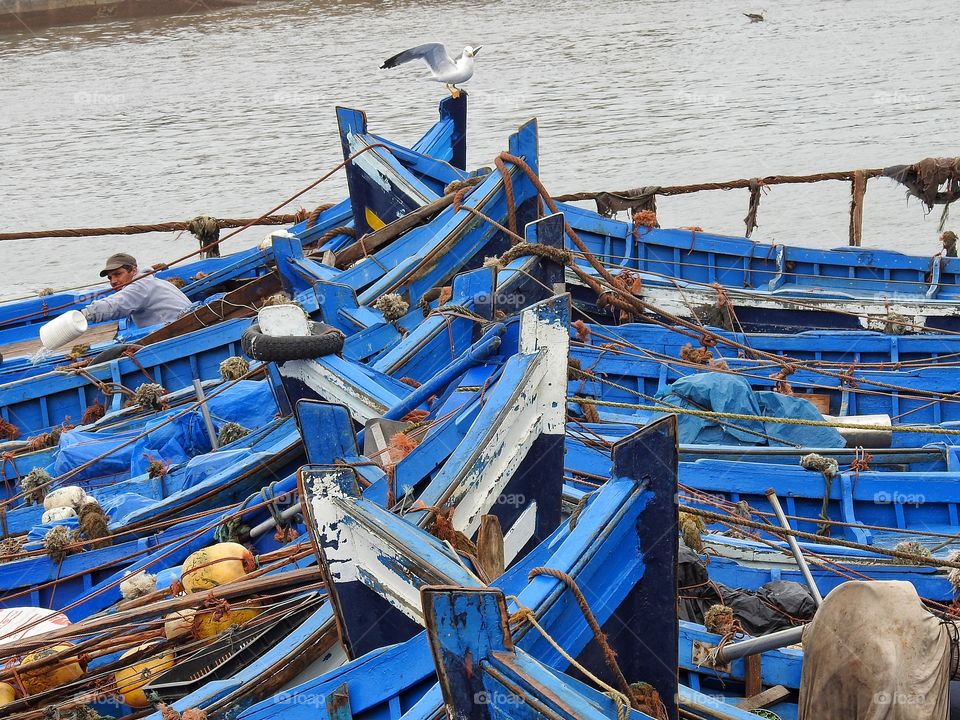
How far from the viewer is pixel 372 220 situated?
11977 mm

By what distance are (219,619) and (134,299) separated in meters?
6.23

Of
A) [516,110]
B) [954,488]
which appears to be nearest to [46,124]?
[516,110]

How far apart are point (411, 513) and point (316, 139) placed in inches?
974

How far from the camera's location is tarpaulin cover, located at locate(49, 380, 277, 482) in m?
8.88

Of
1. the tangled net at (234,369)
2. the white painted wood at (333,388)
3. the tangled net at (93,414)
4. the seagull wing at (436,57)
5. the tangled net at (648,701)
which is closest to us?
the tangled net at (648,701)

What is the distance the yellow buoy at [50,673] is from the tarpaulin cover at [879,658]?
389cm

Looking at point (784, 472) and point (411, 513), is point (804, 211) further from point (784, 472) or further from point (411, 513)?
point (411, 513)

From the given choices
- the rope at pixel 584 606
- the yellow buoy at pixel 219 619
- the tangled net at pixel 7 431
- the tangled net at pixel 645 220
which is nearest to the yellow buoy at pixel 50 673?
the yellow buoy at pixel 219 619

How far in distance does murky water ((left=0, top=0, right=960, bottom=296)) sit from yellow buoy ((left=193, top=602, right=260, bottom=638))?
15.2 meters

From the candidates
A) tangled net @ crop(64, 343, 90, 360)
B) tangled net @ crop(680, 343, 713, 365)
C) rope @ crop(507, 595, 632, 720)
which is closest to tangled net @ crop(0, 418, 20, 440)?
tangled net @ crop(64, 343, 90, 360)

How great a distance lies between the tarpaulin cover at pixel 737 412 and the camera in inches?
338

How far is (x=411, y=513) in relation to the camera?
4621mm

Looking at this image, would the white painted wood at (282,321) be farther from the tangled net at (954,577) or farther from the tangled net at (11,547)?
Result: the tangled net at (954,577)

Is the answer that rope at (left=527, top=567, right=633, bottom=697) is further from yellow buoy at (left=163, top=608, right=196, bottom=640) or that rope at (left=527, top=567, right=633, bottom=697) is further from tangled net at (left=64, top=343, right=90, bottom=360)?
tangled net at (left=64, top=343, right=90, bottom=360)
